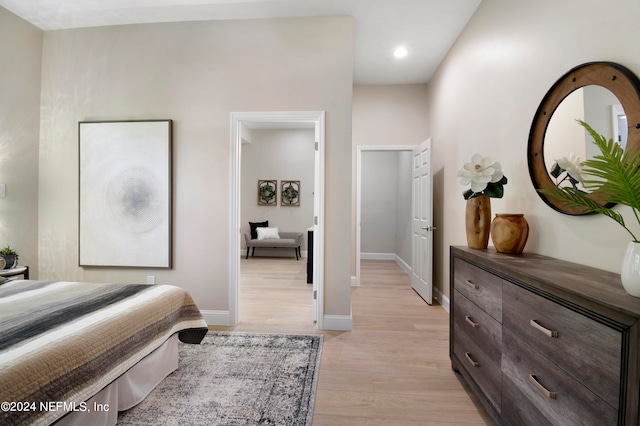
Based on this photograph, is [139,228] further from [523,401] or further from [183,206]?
[523,401]

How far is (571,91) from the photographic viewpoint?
1.53 m

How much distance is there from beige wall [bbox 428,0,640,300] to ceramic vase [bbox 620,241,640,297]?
0.46 meters

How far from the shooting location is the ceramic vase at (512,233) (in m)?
1.71

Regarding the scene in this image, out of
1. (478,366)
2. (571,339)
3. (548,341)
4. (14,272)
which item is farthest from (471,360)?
(14,272)

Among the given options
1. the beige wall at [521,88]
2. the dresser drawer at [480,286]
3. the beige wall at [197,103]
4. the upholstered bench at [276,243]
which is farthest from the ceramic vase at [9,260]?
the beige wall at [521,88]

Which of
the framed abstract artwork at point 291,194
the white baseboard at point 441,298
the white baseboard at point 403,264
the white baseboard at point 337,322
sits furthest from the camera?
the framed abstract artwork at point 291,194

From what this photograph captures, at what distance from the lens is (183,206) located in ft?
9.54

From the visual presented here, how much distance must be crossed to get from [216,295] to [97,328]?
1.61m

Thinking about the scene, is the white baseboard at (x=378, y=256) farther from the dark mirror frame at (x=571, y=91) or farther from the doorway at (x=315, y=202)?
the dark mirror frame at (x=571, y=91)

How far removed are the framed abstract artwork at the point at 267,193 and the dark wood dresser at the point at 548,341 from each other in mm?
5732

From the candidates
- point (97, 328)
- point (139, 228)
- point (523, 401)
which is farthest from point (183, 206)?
point (523, 401)

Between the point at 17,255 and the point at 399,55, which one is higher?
the point at 399,55

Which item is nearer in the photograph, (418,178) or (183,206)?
A: (183,206)

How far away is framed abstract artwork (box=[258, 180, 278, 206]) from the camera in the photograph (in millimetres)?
7121
